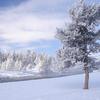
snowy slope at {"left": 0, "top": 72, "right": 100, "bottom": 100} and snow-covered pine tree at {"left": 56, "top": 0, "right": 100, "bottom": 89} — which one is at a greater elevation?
snow-covered pine tree at {"left": 56, "top": 0, "right": 100, "bottom": 89}

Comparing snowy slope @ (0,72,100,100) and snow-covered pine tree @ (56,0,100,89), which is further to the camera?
snow-covered pine tree @ (56,0,100,89)

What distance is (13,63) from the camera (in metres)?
72.6

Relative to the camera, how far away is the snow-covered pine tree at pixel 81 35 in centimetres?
2462

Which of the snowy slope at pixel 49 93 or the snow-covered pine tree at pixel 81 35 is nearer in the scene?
the snowy slope at pixel 49 93

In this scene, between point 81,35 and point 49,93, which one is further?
point 81,35

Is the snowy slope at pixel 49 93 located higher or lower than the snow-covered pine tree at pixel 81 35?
lower

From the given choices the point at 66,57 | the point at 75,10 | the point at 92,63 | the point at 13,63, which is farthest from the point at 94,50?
the point at 13,63

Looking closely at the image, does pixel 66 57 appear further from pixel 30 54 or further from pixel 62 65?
pixel 30 54

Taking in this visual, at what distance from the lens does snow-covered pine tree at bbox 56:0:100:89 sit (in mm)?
24625

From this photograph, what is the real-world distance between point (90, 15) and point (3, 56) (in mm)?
55299

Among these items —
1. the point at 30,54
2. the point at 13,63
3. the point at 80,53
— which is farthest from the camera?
the point at 30,54

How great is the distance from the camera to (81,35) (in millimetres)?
24797

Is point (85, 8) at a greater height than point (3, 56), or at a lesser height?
greater

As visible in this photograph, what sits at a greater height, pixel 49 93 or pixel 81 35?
pixel 81 35
